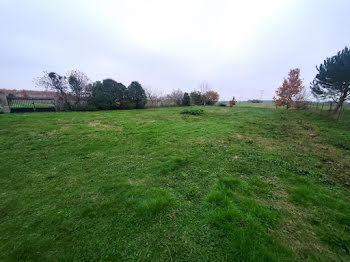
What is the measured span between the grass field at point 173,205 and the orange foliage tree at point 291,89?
23754 mm

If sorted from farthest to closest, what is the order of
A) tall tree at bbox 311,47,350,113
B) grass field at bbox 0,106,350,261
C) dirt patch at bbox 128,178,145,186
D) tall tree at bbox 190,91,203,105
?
tall tree at bbox 190,91,203,105
tall tree at bbox 311,47,350,113
dirt patch at bbox 128,178,145,186
grass field at bbox 0,106,350,261

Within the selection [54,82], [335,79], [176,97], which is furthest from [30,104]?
[335,79]

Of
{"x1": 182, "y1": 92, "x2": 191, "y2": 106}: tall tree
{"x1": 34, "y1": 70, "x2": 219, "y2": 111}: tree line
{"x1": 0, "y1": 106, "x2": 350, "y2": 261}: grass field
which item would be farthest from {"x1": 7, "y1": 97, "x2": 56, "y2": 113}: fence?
{"x1": 182, "y1": 92, "x2": 191, "y2": 106}: tall tree

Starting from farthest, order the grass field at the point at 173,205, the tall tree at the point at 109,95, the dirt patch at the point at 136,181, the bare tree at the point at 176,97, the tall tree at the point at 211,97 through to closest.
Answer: the tall tree at the point at 211,97, the bare tree at the point at 176,97, the tall tree at the point at 109,95, the dirt patch at the point at 136,181, the grass field at the point at 173,205

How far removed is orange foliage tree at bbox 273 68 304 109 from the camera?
22.1m

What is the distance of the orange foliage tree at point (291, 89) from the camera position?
22062 mm

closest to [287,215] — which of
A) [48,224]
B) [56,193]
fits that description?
[48,224]

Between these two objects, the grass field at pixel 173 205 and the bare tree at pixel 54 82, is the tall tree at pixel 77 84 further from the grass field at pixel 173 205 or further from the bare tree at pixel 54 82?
the grass field at pixel 173 205

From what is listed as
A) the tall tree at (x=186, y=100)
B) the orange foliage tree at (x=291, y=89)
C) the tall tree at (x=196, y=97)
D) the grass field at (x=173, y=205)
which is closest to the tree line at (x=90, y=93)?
the tall tree at (x=186, y=100)

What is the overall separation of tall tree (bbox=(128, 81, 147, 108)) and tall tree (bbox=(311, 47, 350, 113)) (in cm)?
2142

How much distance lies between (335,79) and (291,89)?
11.1m

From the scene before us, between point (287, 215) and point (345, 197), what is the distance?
5.38 ft

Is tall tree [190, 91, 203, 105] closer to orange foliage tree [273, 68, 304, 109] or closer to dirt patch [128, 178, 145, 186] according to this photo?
orange foliage tree [273, 68, 304, 109]

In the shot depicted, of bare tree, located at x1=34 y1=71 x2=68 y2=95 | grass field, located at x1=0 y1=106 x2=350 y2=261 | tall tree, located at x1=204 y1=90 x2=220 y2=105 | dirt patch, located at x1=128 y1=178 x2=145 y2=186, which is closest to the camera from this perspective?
grass field, located at x1=0 y1=106 x2=350 y2=261
